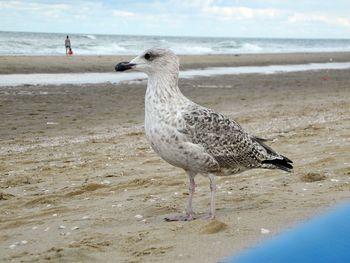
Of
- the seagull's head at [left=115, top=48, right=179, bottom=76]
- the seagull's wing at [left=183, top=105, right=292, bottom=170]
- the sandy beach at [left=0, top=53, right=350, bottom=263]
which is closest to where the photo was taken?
the sandy beach at [left=0, top=53, right=350, bottom=263]

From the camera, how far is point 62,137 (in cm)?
1181

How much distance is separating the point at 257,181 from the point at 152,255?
282cm

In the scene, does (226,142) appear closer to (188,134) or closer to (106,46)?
(188,134)

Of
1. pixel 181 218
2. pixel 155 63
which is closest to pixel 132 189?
pixel 181 218

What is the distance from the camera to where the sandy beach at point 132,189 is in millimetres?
4711

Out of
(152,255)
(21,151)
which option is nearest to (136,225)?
(152,255)

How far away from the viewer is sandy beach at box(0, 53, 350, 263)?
15.5 feet

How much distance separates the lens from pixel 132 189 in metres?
6.89

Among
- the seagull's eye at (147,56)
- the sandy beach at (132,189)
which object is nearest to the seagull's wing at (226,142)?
the sandy beach at (132,189)

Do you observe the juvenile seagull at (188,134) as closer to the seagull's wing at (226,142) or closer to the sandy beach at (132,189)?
the seagull's wing at (226,142)

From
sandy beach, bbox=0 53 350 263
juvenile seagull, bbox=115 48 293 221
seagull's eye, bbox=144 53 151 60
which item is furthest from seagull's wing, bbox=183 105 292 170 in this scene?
seagull's eye, bbox=144 53 151 60

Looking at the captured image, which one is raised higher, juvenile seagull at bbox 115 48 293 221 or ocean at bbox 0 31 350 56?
juvenile seagull at bbox 115 48 293 221

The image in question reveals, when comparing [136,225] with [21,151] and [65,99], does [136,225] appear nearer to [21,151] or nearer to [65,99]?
[21,151]

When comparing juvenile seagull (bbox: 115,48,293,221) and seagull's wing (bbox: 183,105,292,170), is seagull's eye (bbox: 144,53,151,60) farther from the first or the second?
seagull's wing (bbox: 183,105,292,170)
